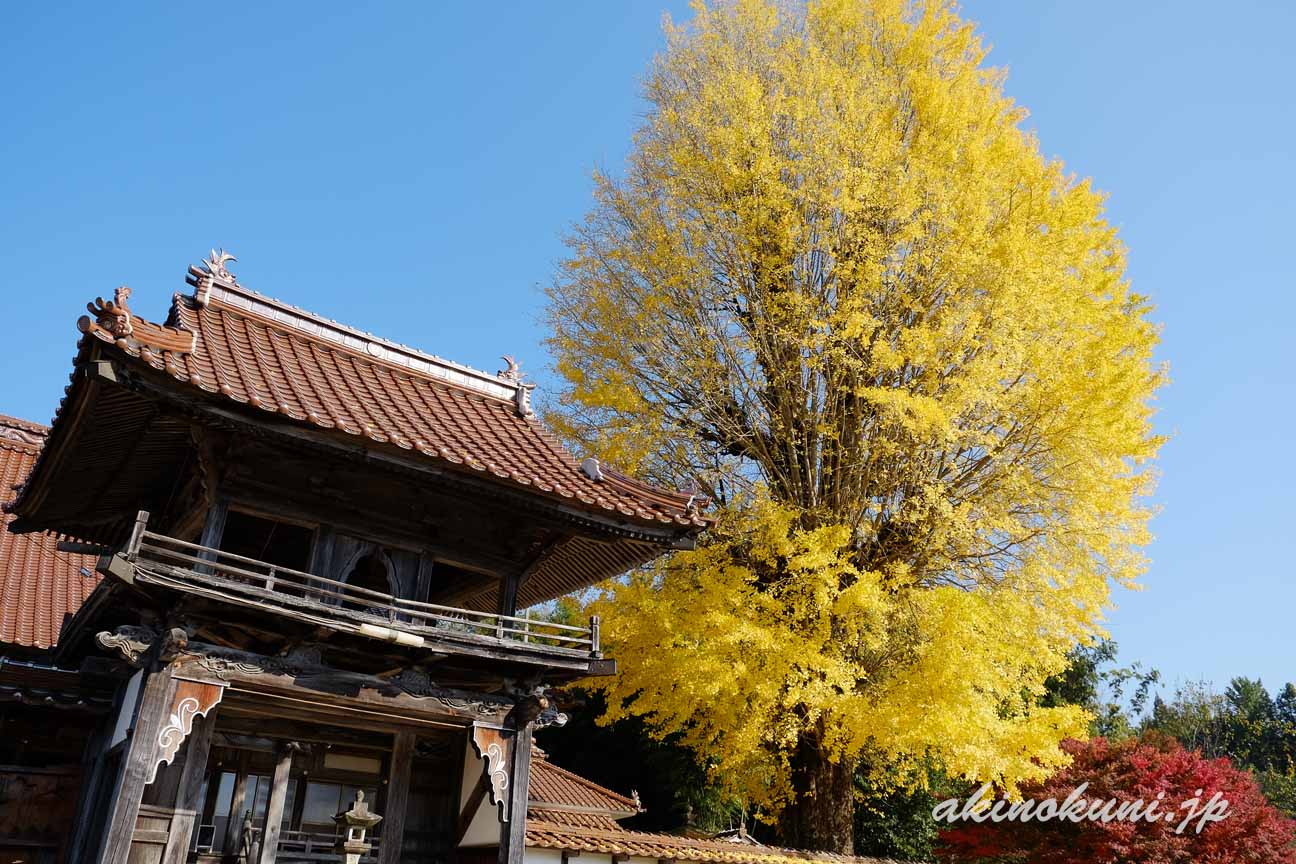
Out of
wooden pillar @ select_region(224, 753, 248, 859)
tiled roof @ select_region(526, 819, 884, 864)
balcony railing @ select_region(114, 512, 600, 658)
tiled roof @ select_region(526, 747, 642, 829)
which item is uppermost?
balcony railing @ select_region(114, 512, 600, 658)

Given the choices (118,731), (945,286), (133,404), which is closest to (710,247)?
(945,286)

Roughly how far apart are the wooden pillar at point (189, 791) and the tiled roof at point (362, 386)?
9.74 ft

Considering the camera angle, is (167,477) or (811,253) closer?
(167,477)

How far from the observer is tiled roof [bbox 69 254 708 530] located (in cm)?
690

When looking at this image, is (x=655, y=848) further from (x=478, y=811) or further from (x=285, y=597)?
(x=285, y=597)

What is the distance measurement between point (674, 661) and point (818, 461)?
4074 mm

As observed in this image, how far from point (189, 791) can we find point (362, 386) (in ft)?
13.4

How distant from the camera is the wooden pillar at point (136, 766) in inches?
241

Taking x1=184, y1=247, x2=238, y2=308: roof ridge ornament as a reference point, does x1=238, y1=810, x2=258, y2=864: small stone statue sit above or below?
below

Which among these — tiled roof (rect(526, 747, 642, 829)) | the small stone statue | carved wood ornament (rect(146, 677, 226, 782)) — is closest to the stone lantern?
the small stone statue

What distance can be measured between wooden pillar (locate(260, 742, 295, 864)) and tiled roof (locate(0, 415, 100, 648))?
14.2ft

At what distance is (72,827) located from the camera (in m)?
8.59

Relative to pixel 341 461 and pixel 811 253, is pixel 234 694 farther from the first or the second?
pixel 811 253

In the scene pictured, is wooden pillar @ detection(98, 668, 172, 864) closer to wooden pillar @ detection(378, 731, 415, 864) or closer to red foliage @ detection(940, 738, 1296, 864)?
wooden pillar @ detection(378, 731, 415, 864)
